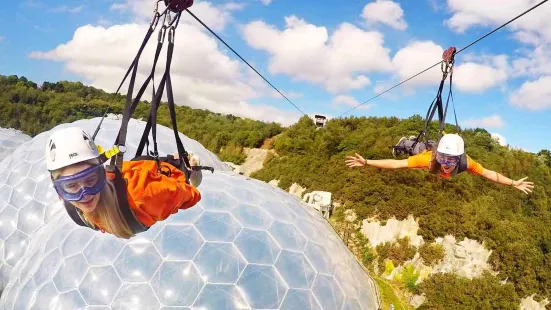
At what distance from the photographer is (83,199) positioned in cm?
332

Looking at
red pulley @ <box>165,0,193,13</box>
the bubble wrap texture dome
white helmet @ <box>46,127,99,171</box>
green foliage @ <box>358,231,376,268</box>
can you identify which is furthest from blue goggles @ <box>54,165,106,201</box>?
green foliage @ <box>358,231,376,268</box>

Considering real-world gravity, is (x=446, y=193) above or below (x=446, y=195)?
above

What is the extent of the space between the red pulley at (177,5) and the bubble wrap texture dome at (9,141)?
15094 millimetres

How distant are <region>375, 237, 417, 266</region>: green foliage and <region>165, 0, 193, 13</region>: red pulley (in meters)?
18.7

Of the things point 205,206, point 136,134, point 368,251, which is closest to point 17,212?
point 136,134

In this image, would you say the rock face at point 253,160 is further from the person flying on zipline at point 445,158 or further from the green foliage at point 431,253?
the person flying on zipline at point 445,158

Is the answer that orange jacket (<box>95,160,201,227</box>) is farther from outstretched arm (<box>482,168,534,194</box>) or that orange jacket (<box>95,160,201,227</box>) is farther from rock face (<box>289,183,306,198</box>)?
rock face (<box>289,183,306,198</box>)

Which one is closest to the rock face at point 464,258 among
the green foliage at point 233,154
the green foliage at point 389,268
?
the green foliage at point 389,268

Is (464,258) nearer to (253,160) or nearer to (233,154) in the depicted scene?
(253,160)

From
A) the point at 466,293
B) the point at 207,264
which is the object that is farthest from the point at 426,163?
the point at 466,293

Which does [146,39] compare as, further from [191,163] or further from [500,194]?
[500,194]

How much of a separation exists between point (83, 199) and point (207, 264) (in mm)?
2875

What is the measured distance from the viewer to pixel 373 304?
23.2 ft

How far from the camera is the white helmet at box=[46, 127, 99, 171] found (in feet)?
10.4
